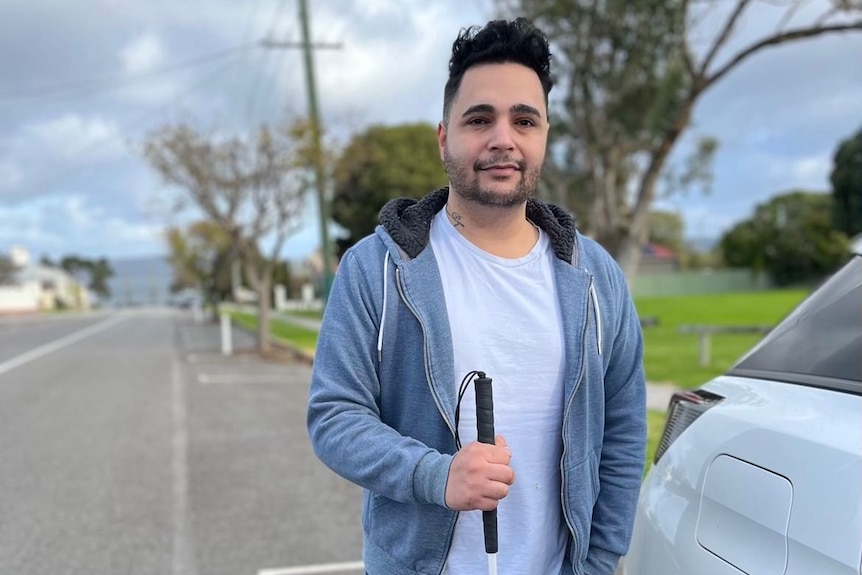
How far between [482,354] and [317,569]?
2.99m

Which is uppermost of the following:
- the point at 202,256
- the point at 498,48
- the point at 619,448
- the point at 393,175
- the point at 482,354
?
the point at 393,175

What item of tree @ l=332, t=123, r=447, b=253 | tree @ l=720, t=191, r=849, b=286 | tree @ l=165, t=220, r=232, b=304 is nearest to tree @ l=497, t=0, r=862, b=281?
tree @ l=332, t=123, r=447, b=253

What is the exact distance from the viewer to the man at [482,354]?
1607 mm

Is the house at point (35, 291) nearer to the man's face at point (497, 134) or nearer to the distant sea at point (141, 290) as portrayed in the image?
the distant sea at point (141, 290)

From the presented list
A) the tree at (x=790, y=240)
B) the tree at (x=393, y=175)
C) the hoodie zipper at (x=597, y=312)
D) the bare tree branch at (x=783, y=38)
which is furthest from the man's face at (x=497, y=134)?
the tree at (x=790, y=240)

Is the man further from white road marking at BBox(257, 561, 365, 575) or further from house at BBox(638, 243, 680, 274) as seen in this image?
house at BBox(638, 243, 680, 274)

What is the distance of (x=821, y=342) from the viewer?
1906mm

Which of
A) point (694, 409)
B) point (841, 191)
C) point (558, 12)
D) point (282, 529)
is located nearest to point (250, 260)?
point (558, 12)

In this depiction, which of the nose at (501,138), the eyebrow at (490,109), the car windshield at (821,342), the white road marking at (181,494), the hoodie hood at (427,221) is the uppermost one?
the eyebrow at (490,109)

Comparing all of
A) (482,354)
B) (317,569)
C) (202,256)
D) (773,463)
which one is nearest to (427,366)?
(482,354)

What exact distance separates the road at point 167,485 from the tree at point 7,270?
7635cm

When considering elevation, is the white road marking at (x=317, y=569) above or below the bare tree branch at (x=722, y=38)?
below

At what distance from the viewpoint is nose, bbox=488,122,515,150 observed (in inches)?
65.4

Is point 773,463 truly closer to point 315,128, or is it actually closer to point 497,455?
point 497,455
